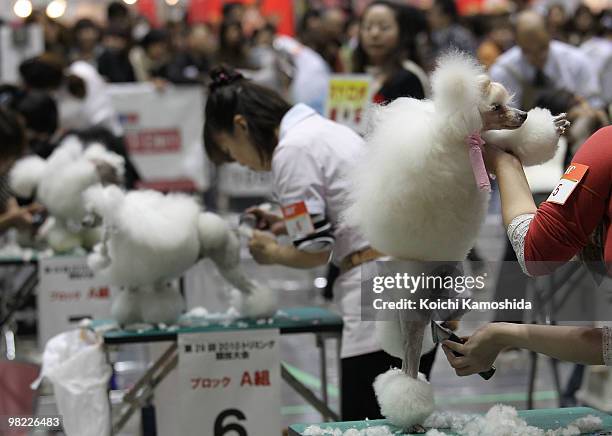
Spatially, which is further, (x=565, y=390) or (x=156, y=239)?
(x=565, y=390)

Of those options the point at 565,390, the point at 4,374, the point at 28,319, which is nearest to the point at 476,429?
the point at 4,374

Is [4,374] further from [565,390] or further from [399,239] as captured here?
[565,390]

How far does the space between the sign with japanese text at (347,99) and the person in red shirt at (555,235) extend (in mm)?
2481

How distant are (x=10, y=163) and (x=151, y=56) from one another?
4598 millimetres

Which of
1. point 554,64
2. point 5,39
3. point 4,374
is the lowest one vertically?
point 4,374

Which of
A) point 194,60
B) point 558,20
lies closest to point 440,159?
point 194,60

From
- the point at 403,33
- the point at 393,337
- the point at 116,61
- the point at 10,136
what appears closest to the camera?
the point at 393,337

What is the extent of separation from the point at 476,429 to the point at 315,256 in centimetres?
77

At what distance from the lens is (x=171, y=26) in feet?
33.6

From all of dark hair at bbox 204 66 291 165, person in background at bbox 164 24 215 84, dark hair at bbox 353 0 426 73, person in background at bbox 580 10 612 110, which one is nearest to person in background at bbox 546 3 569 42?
person in background at bbox 580 10 612 110

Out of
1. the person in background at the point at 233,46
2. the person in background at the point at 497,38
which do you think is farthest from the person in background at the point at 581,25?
the person in background at the point at 233,46

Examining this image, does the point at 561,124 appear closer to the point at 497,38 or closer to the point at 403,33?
the point at 403,33

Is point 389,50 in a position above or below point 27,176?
above

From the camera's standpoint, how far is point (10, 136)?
3.48 meters
